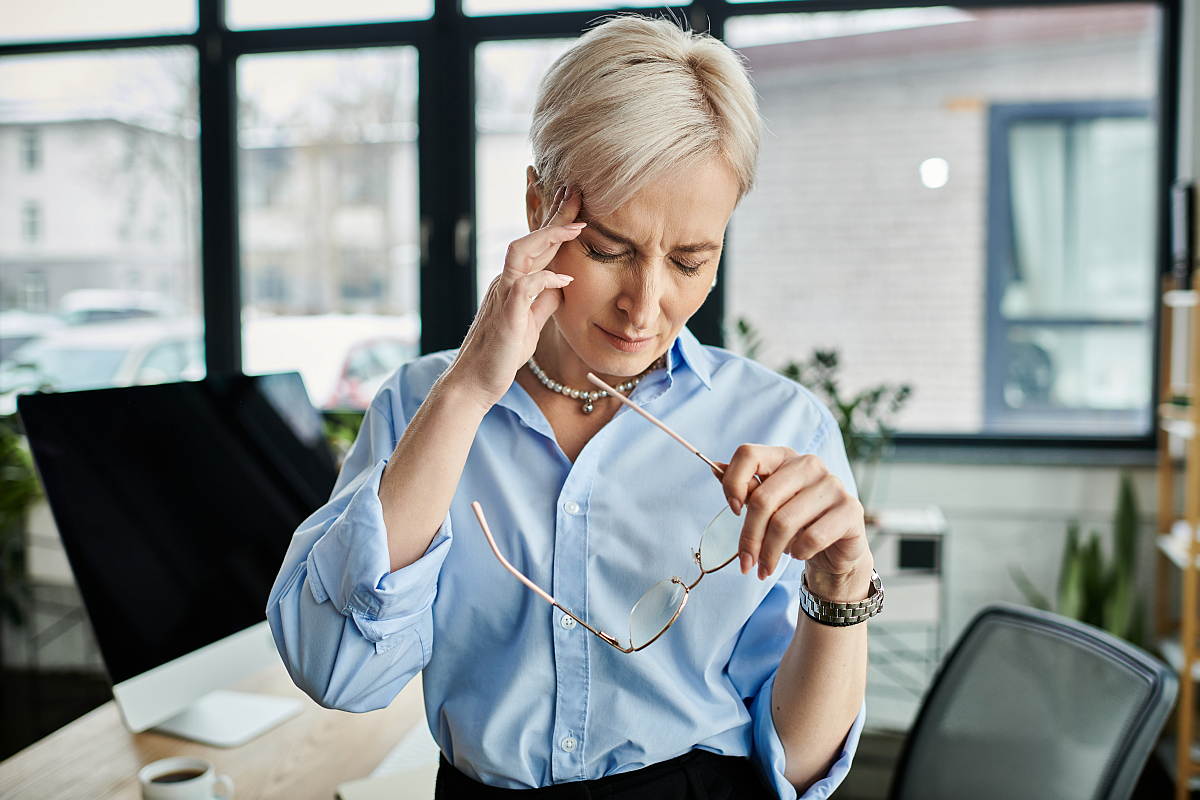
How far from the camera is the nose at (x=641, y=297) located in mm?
1044

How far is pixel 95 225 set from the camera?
4.27 m

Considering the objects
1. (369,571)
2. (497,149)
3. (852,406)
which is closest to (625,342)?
(369,571)

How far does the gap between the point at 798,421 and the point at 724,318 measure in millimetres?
2662

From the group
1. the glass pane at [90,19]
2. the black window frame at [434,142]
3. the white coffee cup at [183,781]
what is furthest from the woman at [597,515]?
the glass pane at [90,19]

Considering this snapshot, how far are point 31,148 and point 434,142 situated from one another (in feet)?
5.79

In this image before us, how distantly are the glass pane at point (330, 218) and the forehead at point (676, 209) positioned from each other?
3.08m

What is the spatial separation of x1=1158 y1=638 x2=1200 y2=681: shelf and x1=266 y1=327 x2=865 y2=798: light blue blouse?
91.7 inches

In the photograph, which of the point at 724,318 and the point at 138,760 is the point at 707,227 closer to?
the point at 138,760

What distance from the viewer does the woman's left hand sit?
2.92 feet

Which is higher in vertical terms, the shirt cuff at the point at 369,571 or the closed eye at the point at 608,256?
the closed eye at the point at 608,256

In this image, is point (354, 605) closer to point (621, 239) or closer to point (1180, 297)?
point (621, 239)

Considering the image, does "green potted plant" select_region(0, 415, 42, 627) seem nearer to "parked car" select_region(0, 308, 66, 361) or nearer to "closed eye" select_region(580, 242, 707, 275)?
"parked car" select_region(0, 308, 66, 361)

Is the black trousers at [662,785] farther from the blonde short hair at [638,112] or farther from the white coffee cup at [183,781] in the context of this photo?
the blonde short hair at [638,112]

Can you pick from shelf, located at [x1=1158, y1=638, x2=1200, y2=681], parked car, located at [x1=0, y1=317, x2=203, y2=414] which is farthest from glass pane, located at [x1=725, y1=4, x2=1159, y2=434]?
parked car, located at [x1=0, y1=317, x2=203, y2=414]
